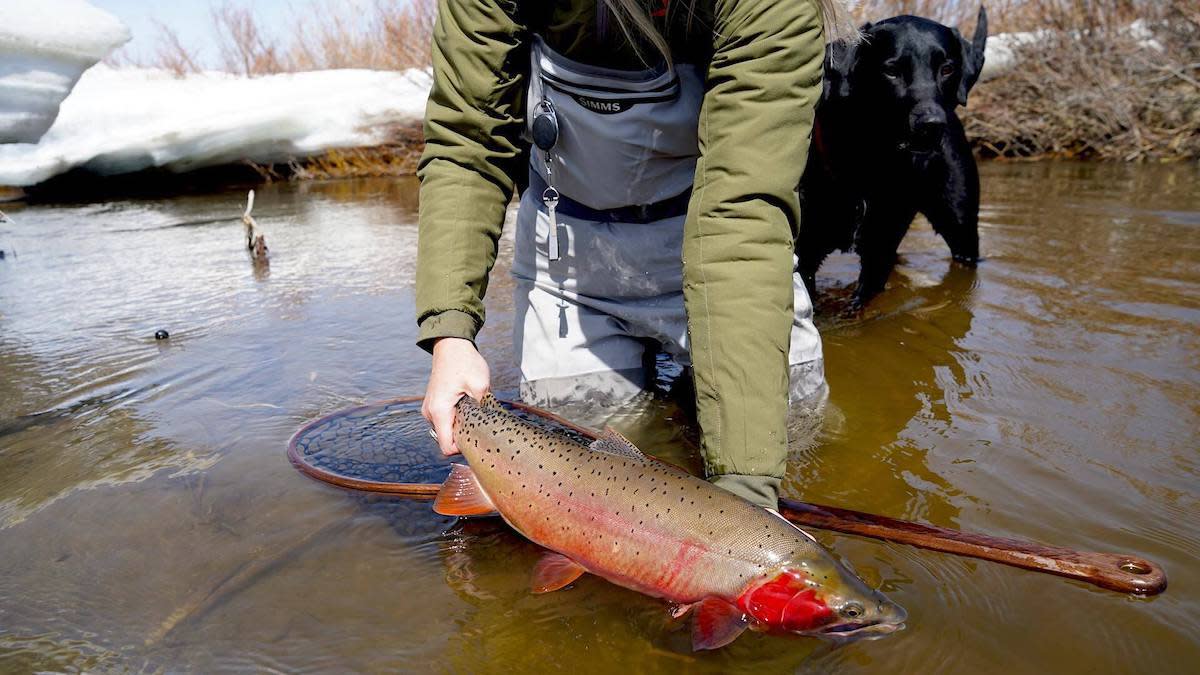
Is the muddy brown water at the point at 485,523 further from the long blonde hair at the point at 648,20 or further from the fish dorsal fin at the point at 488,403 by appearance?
the long blonde hair at the point at 648,20

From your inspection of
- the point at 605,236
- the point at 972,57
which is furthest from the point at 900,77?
the point at 605,236

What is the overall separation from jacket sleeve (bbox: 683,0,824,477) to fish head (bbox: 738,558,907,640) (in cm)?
28

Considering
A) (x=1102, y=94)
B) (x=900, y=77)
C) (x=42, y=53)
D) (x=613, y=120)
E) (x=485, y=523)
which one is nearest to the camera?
(x=485, y=523)

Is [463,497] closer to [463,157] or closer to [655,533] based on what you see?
[655,533]

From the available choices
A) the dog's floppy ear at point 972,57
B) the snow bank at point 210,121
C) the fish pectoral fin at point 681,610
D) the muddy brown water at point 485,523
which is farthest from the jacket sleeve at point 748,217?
the snow bank at point 210,121

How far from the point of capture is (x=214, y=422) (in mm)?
2688

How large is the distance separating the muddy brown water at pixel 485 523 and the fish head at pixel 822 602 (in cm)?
12

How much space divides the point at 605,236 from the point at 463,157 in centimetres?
57

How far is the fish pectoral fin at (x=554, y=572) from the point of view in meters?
1.60

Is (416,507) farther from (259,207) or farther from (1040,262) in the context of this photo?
(259,207)

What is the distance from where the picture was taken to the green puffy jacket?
5.41 ft

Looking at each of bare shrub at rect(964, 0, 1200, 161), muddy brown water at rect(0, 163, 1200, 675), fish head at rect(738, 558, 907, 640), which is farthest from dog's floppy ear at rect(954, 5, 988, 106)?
bare shrub at rect(964, 0, 1200, 161)

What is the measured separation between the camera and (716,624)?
137 centimetres

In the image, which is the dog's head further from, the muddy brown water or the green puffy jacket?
the green puffy jacket
